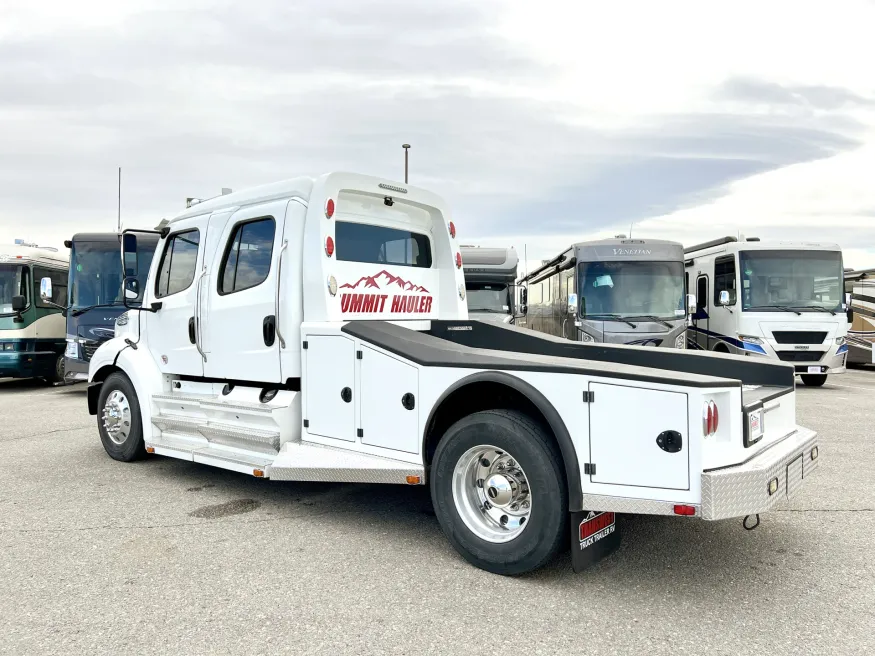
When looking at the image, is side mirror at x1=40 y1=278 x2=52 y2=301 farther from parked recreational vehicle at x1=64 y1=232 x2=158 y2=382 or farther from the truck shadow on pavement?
the truck shadow on pavement

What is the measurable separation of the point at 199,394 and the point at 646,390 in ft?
13.7

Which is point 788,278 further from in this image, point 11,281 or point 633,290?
point 11,281

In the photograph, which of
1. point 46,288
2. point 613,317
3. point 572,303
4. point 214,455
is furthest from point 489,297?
point 214,455

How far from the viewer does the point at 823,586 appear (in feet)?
12.2

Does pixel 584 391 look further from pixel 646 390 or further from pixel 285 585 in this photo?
pixel 285 585

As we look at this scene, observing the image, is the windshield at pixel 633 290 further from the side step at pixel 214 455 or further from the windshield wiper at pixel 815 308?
the side step at pixel 214 455

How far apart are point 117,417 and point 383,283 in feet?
10.3

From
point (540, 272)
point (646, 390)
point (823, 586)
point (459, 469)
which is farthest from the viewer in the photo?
point (540, 272)

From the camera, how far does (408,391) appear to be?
4.35m

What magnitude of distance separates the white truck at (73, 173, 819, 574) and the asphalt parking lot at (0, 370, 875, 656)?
341 millimetres

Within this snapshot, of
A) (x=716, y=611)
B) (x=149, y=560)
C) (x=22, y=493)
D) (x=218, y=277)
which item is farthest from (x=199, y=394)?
(x=716, y=611)

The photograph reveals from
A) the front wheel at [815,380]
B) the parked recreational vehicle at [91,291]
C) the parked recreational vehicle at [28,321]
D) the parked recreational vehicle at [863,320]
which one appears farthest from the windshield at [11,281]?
the parked recreational vehicle at [863,320]

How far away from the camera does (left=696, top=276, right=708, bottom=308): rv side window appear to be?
15.1 metres

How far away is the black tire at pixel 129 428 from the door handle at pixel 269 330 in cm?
196
